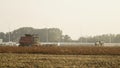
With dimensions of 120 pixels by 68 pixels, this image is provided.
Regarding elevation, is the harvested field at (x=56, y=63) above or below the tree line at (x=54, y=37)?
below

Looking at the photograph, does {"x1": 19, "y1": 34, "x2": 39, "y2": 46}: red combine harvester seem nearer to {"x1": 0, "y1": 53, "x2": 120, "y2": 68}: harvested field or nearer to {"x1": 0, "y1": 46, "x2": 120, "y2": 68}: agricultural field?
{"x1": 0, "y1": 46, "x2": 120, "y2": 68}: agricultural field

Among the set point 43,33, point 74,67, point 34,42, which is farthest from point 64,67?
point 43,33

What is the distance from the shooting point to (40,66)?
1412 centimetres

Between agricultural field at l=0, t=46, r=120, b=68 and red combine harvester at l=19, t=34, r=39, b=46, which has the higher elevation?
red combine harvester at l=19, t=34, r=39, b=46

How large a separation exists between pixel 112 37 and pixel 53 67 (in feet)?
398

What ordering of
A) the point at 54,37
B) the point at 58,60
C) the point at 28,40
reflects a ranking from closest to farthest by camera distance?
the point at 58,60, the point at 28,40, the point at 54,37

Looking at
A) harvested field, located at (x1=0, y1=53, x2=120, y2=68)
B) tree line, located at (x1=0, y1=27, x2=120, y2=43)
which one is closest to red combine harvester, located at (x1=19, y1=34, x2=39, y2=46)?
harvested field, located at (x1=0, y1=53, x2=120, y2=68)

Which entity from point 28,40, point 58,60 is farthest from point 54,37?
point 58,60

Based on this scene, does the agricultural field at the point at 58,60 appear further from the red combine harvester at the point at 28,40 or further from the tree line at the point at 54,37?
the tree line at the point at 54,37

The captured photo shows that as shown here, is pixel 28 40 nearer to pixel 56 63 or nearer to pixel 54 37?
pixel 56 63

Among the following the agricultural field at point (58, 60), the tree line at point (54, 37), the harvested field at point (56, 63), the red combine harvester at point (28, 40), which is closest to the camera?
the harvested field at point (56, 63)

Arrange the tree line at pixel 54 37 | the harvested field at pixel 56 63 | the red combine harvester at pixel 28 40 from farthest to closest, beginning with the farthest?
the tree line at pixel 54 37 → the red combine harvester at pixel 28 40 → the harvested field at pixel 56 63

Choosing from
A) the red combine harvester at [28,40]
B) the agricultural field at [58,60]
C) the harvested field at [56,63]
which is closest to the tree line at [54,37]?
the red combine harvester at [28,40]

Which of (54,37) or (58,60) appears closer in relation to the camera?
(58,60)
